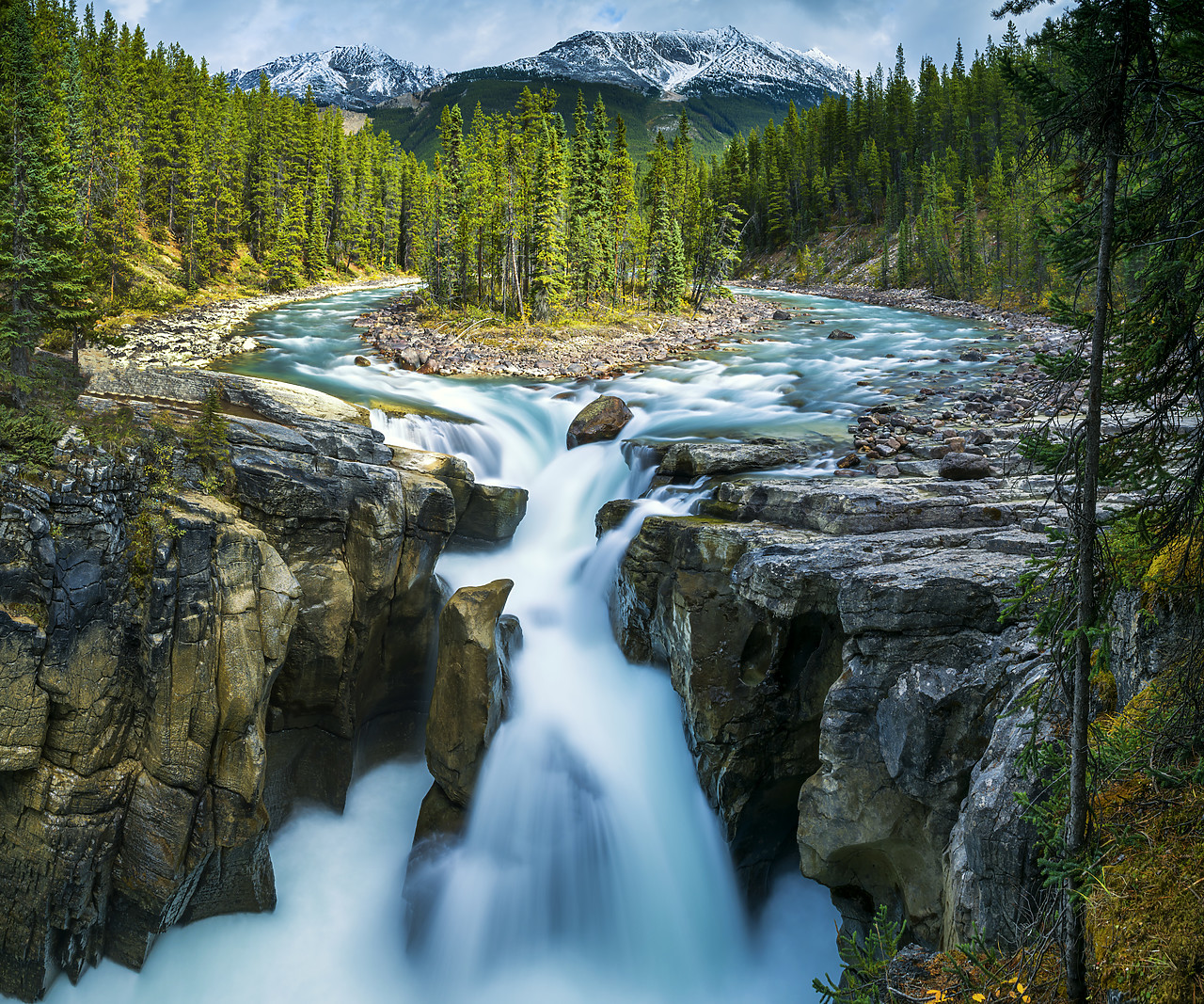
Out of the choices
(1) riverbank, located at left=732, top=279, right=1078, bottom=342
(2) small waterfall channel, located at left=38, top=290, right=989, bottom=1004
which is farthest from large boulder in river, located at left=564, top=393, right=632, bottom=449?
(1) riverbank, located at left=732, top=279, right=1078, bottom=342

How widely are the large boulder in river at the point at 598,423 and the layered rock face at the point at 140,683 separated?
9556 mm

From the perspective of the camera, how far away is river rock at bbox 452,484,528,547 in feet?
53.8

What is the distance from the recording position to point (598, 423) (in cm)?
2088

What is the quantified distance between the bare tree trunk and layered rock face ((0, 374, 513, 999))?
1059cm

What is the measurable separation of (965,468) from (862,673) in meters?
6.22

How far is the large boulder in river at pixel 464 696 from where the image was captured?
11.9m

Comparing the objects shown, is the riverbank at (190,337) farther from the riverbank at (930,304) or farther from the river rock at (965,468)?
the riverbank at (930,304)

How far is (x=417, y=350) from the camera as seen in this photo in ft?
102

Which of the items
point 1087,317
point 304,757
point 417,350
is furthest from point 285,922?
point 417,350

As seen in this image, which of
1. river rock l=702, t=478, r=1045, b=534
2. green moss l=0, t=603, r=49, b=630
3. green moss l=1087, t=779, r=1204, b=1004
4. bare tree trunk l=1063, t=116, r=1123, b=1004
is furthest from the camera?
river rock l=702, t=478, r=1045, b=534

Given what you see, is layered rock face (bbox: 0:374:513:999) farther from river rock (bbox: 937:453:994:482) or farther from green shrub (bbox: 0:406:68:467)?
river rock (bbox: 937:453:994:482)

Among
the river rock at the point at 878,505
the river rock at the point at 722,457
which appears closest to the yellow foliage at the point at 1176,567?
the river rock at the point at 878,505

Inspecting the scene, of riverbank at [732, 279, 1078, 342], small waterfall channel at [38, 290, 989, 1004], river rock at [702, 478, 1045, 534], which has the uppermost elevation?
riverbank at [732, 279, 1078, 342]

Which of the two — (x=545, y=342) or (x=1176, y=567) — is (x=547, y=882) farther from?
(x=545, y=342)
